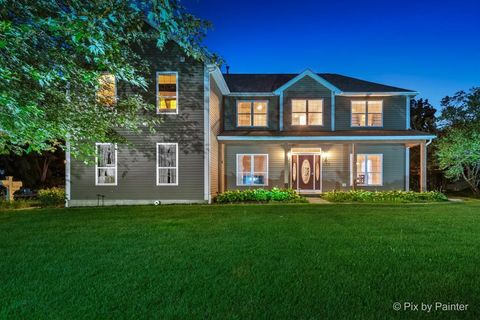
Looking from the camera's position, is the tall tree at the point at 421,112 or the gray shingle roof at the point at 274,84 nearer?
the gray shingle roof at the point at 274,84

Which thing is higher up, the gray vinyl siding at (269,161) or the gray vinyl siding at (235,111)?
the gray vinyl siding at (235,111)

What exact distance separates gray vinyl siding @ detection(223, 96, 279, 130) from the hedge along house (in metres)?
0.05

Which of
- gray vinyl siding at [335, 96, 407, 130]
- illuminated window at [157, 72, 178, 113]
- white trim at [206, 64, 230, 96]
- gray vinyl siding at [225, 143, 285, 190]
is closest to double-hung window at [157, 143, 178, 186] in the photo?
illuminated window at [157, 72, 178, 113]

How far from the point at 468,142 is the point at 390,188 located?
3.98 m

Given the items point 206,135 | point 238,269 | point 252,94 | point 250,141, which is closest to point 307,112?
point 252,94

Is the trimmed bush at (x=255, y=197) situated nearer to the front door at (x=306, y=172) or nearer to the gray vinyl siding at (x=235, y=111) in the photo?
the front door at (x=306, y=172)

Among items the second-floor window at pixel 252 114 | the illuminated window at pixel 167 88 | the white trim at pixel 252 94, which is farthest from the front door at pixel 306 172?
the illuminated window at pixel 167 88

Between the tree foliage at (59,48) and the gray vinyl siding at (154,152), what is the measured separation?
5528 mm

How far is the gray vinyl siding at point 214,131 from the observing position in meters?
15.0

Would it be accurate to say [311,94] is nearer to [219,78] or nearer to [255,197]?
[219,78]

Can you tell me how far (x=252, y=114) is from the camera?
17891 millimetres

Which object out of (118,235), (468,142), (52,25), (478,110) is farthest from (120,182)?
(478,110)

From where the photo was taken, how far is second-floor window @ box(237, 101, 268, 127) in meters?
17.9

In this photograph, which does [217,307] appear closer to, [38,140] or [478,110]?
[38,140]
